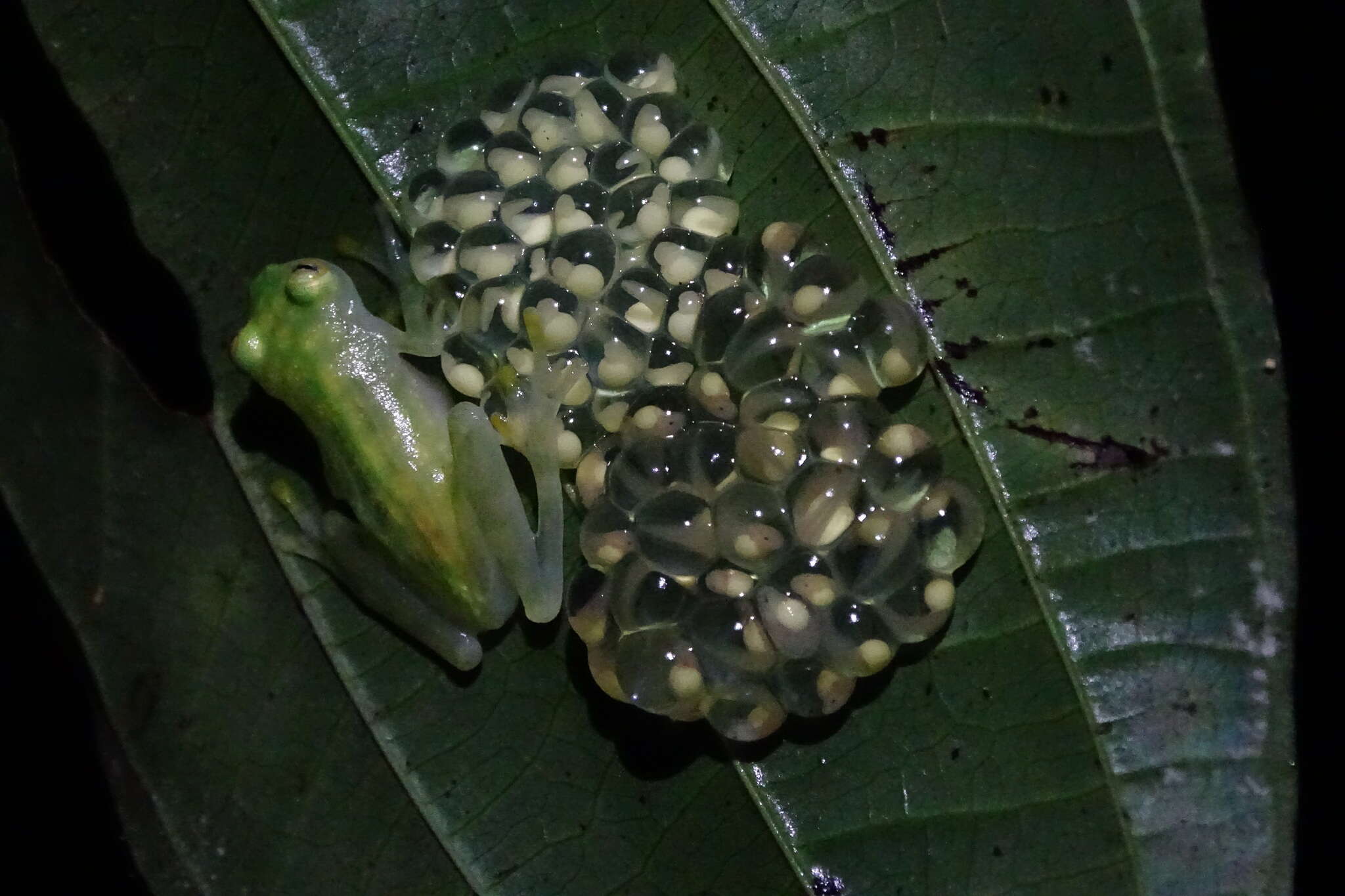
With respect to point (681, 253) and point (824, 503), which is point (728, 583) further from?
point (681, 253)

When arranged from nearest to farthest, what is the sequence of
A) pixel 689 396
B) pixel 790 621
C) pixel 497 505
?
pixel 790 621, pixel 689 396, pixel 497 505

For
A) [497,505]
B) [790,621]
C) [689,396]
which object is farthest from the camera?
[497,505]

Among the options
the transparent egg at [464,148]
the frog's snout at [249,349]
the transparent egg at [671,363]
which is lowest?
the transparent egg at [671,363]

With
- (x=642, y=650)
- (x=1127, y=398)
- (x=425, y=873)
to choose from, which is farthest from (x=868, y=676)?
(x=425, y=873)

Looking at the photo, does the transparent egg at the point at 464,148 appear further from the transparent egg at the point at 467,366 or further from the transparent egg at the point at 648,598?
the transparent egg at the point at 648,598

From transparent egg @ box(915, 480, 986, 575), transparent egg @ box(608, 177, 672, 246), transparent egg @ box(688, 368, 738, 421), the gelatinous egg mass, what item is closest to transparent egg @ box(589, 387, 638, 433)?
the gelatinous egg mass

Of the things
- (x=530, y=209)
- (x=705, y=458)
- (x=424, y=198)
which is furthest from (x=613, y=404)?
(x=424, y=198)

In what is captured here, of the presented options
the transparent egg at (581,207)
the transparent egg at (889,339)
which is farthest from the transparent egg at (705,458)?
the transparent egg at (581,207)
